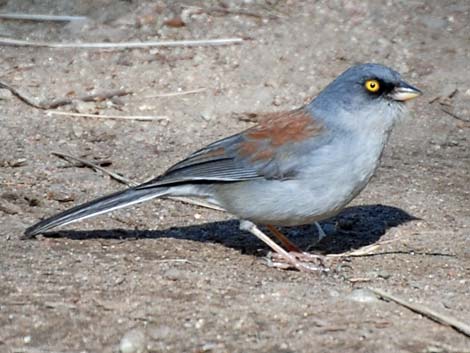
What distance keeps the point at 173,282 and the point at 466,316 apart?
1466 millimetres

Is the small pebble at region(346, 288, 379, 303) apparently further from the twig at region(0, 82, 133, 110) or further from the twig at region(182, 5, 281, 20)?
the twig at region(182, 5, 281, 20)

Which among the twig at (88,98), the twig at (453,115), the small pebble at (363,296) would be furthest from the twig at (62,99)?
the small pebble at (363,296)

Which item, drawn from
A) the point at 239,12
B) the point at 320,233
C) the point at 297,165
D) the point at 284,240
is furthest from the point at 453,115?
the point at 297,165

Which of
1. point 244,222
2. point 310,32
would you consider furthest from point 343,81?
point 310,32

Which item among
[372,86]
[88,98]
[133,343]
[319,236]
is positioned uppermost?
[372,86]

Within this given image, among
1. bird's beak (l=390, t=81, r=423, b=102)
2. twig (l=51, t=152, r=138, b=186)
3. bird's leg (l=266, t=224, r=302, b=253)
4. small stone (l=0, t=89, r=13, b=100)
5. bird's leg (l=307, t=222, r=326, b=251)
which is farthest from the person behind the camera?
small stone (l=0, t=89, r=13, b=100)

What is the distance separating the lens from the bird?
234 inches

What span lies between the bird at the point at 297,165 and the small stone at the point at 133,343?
134 centimetres

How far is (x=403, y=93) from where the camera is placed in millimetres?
6074

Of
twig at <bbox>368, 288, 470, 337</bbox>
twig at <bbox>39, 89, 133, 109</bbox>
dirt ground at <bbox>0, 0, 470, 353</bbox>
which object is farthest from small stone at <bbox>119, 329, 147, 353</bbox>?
twig at <bbox>39, 89, 133, 109</bbox>

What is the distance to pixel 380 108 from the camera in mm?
6082

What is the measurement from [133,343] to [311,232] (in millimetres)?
2318

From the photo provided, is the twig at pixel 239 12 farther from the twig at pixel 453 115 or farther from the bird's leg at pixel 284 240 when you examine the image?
the bird's leg at pixel 284 240

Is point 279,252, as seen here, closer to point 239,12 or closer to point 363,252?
point 363,252
